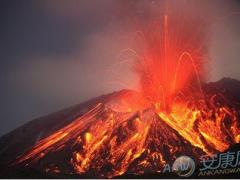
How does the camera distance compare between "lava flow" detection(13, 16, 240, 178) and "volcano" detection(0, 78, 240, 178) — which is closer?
"volcano" detection(0, 78, 240, 178)

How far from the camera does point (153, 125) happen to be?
956 cm

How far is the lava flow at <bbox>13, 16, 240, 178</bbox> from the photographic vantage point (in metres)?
8.59

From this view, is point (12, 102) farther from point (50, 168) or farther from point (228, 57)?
point (228, 57)

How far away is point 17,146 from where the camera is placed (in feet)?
28.5

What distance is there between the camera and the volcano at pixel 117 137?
845 cm

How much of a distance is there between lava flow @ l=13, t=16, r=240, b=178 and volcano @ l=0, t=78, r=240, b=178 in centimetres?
2

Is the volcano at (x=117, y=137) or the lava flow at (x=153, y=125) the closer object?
the volcano at (x=117, y=137)

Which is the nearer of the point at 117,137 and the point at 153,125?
the point at 117,137

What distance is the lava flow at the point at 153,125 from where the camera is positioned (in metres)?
8.59

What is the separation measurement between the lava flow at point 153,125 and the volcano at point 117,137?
0.06 feet

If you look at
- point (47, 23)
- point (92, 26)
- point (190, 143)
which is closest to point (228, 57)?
point (190, 143)

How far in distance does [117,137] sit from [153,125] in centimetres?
85

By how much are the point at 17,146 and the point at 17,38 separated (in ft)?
6.40

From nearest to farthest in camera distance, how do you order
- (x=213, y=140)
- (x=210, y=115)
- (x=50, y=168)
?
(x=50, y=168), (x=213, y=140), (x=210, y=115)
